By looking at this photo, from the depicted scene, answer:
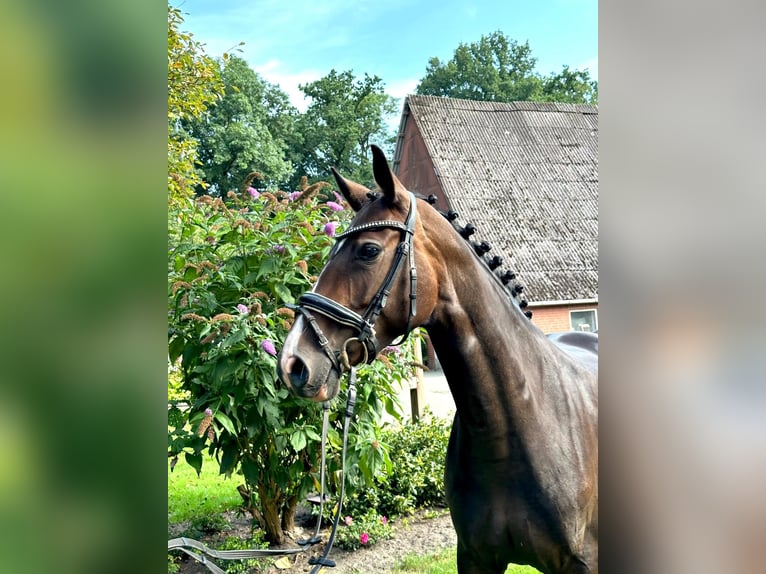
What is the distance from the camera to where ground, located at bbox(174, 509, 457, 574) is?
409cm

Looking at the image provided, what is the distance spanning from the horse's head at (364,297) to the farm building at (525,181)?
12289 millimetres

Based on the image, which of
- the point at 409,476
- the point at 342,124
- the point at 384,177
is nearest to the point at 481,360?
the point at 384,177

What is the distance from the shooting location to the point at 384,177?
1938 mm

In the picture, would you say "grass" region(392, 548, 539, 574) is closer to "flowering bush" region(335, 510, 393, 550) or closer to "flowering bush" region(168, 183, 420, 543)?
"flowering bush" region(335, 510, 393, 550)

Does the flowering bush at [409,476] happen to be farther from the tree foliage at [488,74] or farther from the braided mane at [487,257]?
the tree foliage at [488,74]

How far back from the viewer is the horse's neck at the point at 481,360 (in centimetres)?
203

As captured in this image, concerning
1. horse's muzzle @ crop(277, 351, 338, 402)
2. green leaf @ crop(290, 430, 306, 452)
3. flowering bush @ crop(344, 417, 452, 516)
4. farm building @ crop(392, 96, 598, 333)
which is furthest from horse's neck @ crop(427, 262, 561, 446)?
farm building @ crop(392, 96, 598, 333)

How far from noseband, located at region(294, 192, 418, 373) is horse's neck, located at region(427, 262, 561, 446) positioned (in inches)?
7.8
